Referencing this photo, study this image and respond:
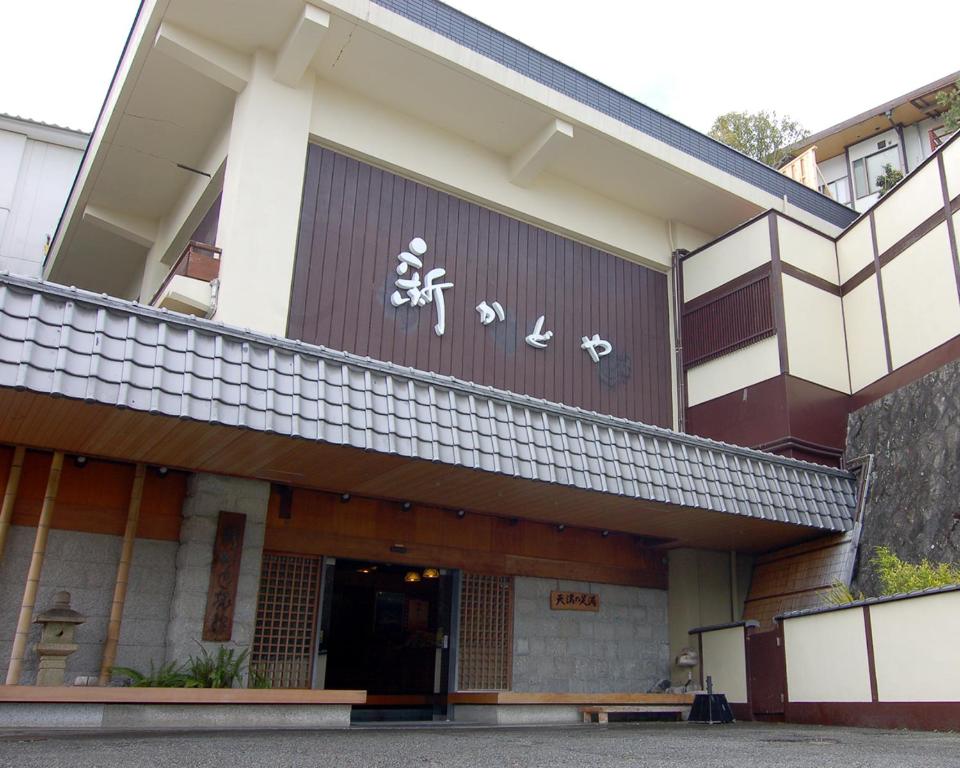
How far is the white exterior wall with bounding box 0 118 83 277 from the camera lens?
15.4m

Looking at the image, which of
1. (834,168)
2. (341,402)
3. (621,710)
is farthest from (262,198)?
(834,168)

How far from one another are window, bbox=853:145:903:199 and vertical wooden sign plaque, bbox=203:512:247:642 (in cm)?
2102

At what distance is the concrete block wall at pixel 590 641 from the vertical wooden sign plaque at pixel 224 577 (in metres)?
3.45

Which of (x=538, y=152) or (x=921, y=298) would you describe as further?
(x=538, y=152)

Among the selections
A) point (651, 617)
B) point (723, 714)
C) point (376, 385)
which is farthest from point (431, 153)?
point (723, 714)

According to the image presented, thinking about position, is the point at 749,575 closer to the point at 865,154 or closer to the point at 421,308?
the point at 421,308

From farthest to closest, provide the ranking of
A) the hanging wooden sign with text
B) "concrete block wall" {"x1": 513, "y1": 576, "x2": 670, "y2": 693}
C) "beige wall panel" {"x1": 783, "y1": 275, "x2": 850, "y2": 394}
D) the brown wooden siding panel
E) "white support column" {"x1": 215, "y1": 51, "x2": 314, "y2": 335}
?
the brown wooden siding panel, "beige wall panel" {"x1": 783, "y1": 275, "x2": 850, "y2": 394}, the hanging wooden sign with text, "concrete block wall" {"x1": 513, "y1": 576, "x2": 670, "y2": 693}, "white support column" {"x1": 215, "y1": 51, "x2": 314, "y2": 335}

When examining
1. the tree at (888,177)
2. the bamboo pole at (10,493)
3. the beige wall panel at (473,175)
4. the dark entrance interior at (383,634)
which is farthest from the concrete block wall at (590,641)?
the tree at (888,177)

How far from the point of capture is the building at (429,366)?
7.50 meters

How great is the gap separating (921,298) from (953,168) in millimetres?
1608

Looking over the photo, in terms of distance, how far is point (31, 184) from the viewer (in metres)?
15.6

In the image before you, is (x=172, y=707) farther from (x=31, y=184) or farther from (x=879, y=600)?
(x=31, y=184)

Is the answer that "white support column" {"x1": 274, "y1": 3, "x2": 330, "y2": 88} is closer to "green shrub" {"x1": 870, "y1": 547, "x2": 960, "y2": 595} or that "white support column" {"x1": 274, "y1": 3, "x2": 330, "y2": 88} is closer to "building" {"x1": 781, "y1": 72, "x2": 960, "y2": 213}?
"green shrub" {"x1": 870, "y1": 547, "x2": 960, "y2": 595}

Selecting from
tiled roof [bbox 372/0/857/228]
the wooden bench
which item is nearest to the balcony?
tiled roof [bbox 372/0/857/228]
